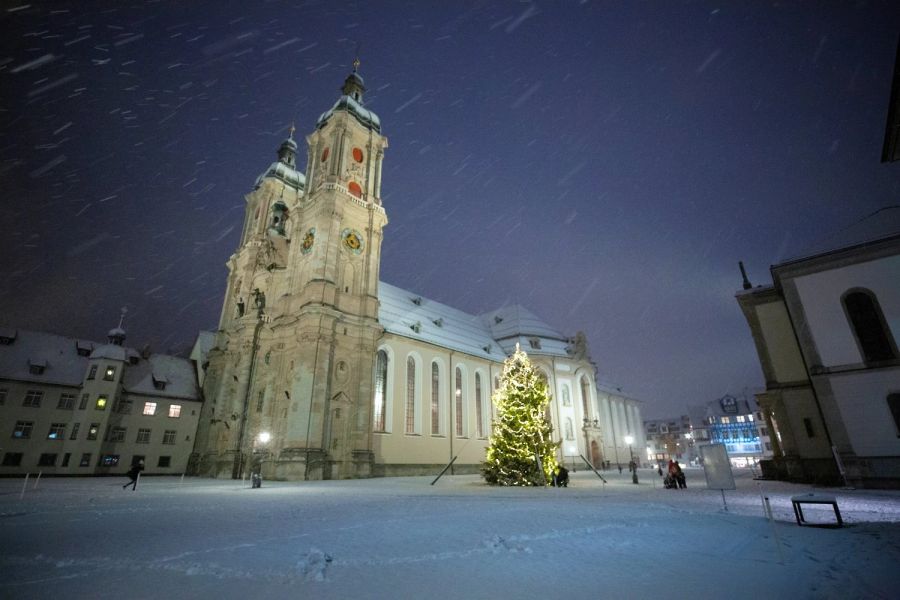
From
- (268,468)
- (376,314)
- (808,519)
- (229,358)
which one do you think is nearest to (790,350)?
(808,519)

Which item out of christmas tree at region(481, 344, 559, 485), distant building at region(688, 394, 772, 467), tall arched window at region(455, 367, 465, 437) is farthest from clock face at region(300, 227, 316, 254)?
distant building at region(688, 394, 772, 467)

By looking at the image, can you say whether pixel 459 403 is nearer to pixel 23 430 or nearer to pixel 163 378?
pixel 163 378

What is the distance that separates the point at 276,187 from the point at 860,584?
48.8m

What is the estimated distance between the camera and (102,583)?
416 cm

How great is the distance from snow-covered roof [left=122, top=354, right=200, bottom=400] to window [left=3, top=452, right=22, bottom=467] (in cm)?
840

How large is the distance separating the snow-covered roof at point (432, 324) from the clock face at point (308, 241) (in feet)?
26.7

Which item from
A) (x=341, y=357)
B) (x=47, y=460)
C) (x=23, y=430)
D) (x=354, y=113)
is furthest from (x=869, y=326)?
(x=23, y=430)

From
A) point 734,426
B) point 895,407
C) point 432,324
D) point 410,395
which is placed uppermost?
point 432,324

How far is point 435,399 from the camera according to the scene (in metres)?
34.9

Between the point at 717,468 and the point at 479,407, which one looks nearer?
the point at 717,468

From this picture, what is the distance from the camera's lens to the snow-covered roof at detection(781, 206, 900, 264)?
18281 mm

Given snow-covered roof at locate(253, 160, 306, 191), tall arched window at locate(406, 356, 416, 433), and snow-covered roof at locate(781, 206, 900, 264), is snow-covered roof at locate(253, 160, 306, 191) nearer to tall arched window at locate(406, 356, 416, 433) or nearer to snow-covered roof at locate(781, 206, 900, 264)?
tall arched window at locate(406, 356, 416, 433)

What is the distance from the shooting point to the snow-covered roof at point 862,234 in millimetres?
18281

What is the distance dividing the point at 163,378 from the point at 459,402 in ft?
105
